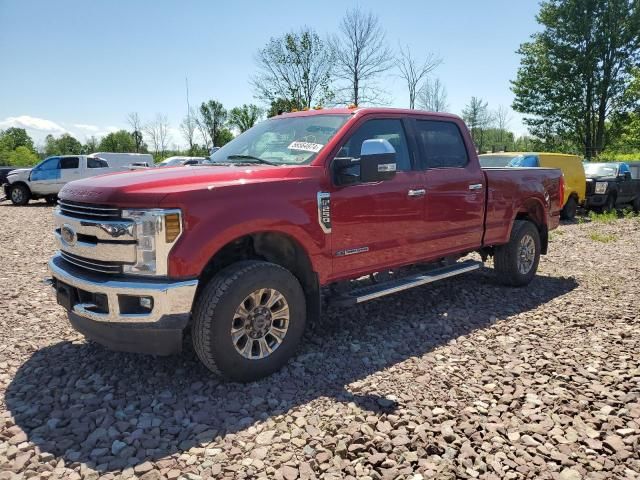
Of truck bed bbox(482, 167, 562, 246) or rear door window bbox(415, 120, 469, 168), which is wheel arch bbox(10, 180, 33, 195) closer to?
rear door window bbox(415, 120, 469, 168)

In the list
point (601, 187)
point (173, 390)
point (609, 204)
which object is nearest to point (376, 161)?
point (173, 390)

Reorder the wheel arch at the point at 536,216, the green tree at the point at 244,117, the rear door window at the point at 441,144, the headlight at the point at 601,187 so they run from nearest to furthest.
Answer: the rear door window at the point at 441,144
the wheel arch at the point at 536,216
the headlight at the point at 601,187
the green tree at the point at 244,117

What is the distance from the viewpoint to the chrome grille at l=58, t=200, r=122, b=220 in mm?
3121

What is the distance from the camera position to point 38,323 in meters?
4.67

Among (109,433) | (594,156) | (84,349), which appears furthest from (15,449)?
(594,156)

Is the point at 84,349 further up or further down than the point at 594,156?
further down

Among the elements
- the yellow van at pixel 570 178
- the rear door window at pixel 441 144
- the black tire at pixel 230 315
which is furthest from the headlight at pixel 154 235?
the yellow van at pixel 570 178

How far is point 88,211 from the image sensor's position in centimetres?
330

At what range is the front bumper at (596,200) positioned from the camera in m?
14.5

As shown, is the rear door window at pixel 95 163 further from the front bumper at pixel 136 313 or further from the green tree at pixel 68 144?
the green tree at pixel 68 144

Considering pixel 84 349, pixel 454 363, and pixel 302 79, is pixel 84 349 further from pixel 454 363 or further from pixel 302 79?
pixel 302 79

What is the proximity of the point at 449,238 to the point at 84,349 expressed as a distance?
140 inches

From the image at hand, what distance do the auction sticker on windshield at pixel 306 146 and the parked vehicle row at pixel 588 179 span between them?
356 inches

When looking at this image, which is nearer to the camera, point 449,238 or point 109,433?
point 109,433
